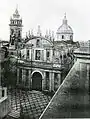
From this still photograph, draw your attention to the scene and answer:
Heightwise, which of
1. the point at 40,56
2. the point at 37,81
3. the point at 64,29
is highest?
the point at 64,29

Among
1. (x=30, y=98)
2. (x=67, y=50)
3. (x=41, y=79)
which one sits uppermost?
(x=67, y=50)

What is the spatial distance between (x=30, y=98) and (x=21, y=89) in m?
0.17

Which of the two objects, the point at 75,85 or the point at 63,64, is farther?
the point at 63,64

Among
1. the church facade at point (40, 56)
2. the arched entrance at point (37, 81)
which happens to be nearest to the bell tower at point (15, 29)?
the church facade at point (40, 56)

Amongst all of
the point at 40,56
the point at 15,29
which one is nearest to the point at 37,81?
the point at 40,56

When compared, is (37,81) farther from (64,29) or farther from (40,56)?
(64,29)

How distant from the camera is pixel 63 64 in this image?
270cm

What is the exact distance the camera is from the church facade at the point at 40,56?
8.68 ft

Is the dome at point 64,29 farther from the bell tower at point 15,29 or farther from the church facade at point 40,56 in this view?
the bell tower at point 15,29

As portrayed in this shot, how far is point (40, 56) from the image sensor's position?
9.21 feet

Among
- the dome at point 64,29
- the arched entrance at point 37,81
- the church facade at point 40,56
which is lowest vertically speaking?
the arched entrance at point 37,81

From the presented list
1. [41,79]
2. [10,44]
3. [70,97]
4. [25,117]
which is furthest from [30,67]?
[70,97]

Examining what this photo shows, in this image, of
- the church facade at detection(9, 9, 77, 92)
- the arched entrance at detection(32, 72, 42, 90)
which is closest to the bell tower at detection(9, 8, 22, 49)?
the church facade at detection(9, 9, 77, 92)

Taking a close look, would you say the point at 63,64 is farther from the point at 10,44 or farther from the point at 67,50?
the point at 10,44
